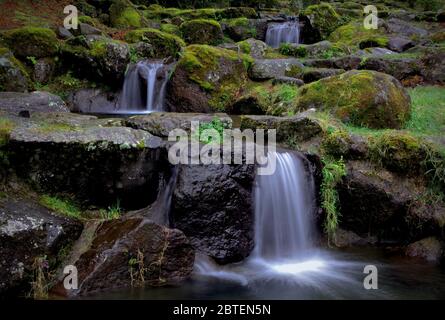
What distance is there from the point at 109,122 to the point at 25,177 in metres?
2.06

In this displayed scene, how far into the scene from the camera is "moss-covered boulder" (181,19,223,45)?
16656 mm

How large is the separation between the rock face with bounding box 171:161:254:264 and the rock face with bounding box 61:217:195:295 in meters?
0.43

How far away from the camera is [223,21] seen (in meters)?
20.9

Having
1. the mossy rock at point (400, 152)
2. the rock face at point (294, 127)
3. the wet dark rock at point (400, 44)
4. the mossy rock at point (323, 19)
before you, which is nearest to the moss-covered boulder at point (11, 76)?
the rock face at point (294, 127)

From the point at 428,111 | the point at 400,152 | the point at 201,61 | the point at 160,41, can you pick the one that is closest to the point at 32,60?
the point at 160,41

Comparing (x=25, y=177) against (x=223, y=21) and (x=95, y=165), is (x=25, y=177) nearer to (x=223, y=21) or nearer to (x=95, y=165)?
(x=95, y=165)

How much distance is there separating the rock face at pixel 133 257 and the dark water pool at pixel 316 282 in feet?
0.52

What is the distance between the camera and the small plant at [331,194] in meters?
6.50

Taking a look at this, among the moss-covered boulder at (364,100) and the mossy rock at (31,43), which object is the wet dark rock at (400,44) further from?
the mossy rock at (31,43)
